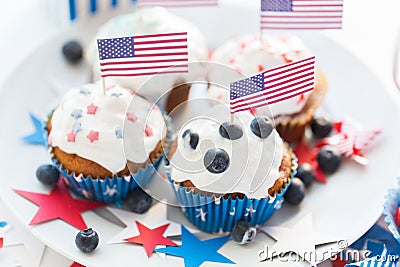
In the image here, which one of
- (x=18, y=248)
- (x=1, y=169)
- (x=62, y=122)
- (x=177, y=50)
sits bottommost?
(x=18, y=248)

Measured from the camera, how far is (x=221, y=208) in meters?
2.96

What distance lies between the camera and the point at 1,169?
3189 millimetres

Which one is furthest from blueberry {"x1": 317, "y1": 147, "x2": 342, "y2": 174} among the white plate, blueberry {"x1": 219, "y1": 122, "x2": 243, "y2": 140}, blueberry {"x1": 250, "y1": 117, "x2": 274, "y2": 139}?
blueberry {"x1": 219, "y1": 122, "x2": 243, "y2": 140}

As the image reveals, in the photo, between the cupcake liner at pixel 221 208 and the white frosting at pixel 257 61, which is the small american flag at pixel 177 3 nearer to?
the white frosting at pixel 257 61

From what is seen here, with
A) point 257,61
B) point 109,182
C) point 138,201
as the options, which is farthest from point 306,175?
point 109,182

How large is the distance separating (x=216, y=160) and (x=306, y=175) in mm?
642

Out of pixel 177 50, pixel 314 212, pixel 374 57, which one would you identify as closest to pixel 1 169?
pixel 177 50

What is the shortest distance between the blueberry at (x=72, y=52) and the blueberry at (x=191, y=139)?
→ 1.21 m

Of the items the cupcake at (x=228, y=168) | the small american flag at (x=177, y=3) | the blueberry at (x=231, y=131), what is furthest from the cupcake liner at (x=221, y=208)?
the small american flag at (x=177, y=3)

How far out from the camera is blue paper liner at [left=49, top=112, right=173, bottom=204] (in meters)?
3.08

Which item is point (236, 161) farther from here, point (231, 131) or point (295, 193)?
point (295, 193)

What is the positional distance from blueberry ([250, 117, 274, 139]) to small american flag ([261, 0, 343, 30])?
0.80 meters

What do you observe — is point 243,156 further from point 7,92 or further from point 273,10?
point 7,92

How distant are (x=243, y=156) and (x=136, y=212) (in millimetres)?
609
